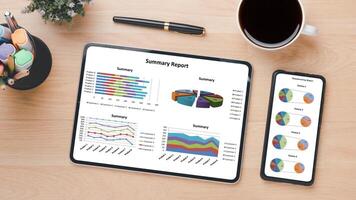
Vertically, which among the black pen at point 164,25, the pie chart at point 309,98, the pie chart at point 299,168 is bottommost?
the pie chart at point 299,168

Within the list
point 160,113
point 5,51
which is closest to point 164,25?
point 160,113

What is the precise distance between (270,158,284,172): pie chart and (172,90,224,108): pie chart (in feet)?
0.43

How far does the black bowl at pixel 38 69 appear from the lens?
32.9 inches

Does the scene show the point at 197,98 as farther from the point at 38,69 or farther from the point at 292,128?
the point at 38,69

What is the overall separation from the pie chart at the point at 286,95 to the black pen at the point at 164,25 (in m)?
0.17

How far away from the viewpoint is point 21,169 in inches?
34.1

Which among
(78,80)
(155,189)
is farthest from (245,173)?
(78,80)

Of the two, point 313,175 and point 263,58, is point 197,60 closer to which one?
point 263,58

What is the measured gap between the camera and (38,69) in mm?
846

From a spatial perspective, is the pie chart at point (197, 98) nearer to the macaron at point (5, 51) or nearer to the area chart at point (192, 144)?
the area chart at point (192, 144)

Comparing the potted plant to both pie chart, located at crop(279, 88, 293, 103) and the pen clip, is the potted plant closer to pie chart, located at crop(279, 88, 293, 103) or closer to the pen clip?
the pen clip

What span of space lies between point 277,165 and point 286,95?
118mm

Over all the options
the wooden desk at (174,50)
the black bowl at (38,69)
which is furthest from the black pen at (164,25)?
the black bowl at (38,69)

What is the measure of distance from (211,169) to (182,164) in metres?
0.05
